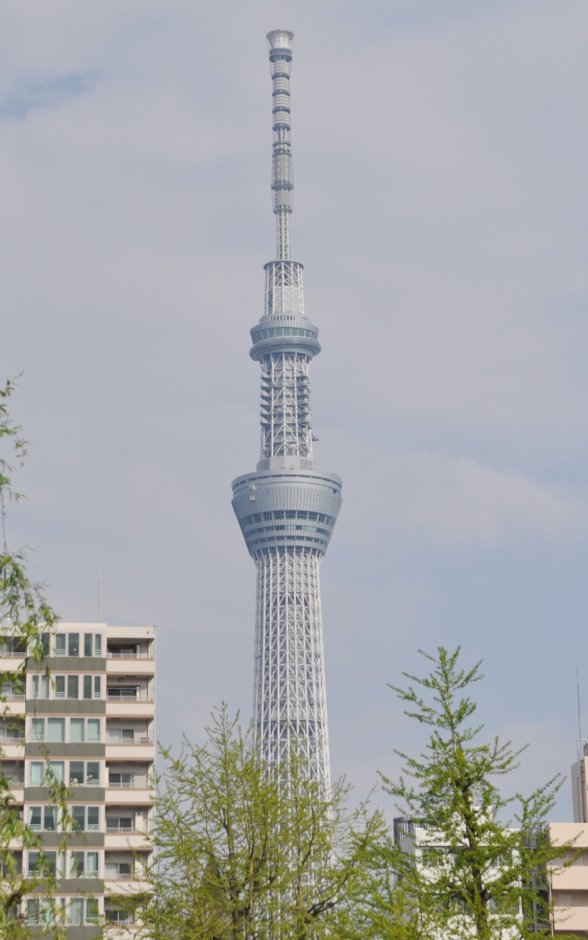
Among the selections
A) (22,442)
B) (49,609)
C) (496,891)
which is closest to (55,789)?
(49,609)

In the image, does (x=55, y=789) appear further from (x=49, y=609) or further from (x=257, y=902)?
(x=257, y=902)

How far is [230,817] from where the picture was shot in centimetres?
5634

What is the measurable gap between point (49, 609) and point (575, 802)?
126655mm

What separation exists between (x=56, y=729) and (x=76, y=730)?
4.07 ft

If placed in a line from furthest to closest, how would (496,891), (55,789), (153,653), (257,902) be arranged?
(153,653) < (257,902) < (496,891) < (55,789)

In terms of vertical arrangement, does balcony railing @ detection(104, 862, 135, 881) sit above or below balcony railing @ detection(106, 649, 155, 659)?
below

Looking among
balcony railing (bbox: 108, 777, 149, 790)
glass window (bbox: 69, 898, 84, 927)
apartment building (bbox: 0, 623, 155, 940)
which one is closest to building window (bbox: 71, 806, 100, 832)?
apartment building (bbox: 0, 623, 155, 940)

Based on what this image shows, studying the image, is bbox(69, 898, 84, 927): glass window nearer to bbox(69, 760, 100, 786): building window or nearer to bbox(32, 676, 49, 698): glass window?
bbox(69, 760, 100, 786): building window

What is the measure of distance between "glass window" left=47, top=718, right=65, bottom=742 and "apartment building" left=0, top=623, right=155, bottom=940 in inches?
2.4

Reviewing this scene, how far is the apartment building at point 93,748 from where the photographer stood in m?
113

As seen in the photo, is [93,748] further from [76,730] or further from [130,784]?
[130,784]

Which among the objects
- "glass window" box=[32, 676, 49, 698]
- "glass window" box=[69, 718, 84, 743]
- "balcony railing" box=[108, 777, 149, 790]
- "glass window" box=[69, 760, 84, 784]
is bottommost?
"balcony railing" box=[108, 777, 149, 790]

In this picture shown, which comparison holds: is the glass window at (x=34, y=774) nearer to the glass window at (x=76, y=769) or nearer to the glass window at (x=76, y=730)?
the glass window at (x=76, y=769)

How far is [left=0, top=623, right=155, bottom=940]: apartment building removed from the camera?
11331 cm
